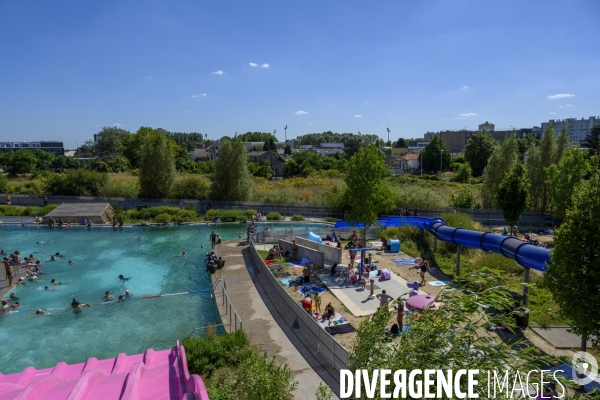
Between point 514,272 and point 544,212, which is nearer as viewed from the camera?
point 514,272

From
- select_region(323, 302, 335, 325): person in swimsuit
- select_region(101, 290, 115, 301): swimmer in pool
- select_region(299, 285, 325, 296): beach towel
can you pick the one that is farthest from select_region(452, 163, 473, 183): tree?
select_region(101, 290, 115, 301): swimmer in pool

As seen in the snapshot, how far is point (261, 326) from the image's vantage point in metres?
14.2

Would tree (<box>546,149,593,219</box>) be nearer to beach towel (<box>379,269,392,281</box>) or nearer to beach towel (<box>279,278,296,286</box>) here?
beach towel (<box>379,269,392,281</box>)

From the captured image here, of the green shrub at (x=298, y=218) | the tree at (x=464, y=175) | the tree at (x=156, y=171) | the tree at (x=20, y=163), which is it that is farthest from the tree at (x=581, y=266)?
the tree at (x=20, y=163)

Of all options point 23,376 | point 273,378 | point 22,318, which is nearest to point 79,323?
point 22,318

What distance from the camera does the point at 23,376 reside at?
987 cm

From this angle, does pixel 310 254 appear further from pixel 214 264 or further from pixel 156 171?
pixel 156 171

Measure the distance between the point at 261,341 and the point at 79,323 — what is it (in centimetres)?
900

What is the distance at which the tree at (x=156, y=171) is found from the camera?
146 feet

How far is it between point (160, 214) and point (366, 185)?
24213 mm

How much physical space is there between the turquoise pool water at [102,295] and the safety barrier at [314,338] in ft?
10.2

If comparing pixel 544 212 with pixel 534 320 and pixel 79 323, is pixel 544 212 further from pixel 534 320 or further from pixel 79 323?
pixel 79 323

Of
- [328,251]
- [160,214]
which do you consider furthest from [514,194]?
[160,214]

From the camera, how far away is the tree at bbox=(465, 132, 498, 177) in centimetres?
7575
